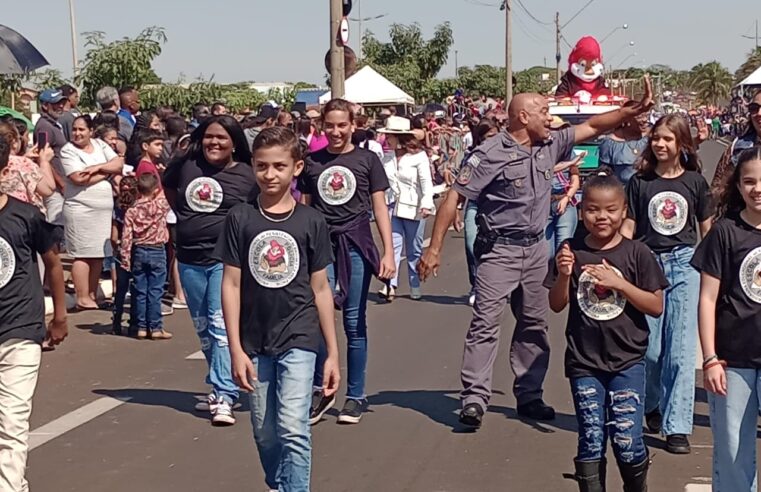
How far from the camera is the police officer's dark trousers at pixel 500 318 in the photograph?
7.12 m

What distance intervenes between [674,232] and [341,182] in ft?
6.65

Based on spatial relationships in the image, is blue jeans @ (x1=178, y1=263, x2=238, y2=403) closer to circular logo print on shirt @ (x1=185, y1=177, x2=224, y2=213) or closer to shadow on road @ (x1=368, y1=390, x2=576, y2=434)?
circular logo print on shirt @ (x1=185, y1=177, x2=224, y2=213)

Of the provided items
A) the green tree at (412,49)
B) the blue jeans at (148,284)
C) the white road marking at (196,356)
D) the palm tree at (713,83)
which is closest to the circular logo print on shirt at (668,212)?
the white road marking at (196,356)

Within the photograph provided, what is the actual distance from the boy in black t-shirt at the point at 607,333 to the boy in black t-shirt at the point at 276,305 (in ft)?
Result: 3.69

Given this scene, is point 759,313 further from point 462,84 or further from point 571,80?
point 462,84

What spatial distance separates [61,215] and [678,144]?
22.2 feet

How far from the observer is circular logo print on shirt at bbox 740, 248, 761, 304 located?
15.6 feet

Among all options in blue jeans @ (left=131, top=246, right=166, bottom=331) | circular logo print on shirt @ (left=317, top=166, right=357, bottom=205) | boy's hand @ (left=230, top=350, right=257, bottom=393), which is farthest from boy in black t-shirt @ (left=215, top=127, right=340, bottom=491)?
blue jeans @ (left=131, top=246, right=166, bottom=331)

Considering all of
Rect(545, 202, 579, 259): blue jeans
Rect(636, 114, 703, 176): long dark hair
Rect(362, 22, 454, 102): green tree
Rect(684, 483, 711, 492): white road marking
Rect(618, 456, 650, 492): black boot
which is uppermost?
Rect(362, 22, 454, 102): green tree

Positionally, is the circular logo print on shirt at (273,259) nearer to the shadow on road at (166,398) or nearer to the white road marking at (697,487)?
the white road marking at (697,487)

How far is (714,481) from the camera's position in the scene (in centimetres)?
489

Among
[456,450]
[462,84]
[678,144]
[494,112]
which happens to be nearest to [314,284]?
[456,450]

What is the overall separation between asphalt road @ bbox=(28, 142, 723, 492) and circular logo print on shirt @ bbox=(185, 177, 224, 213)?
1.36 meters

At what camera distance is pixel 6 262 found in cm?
538
